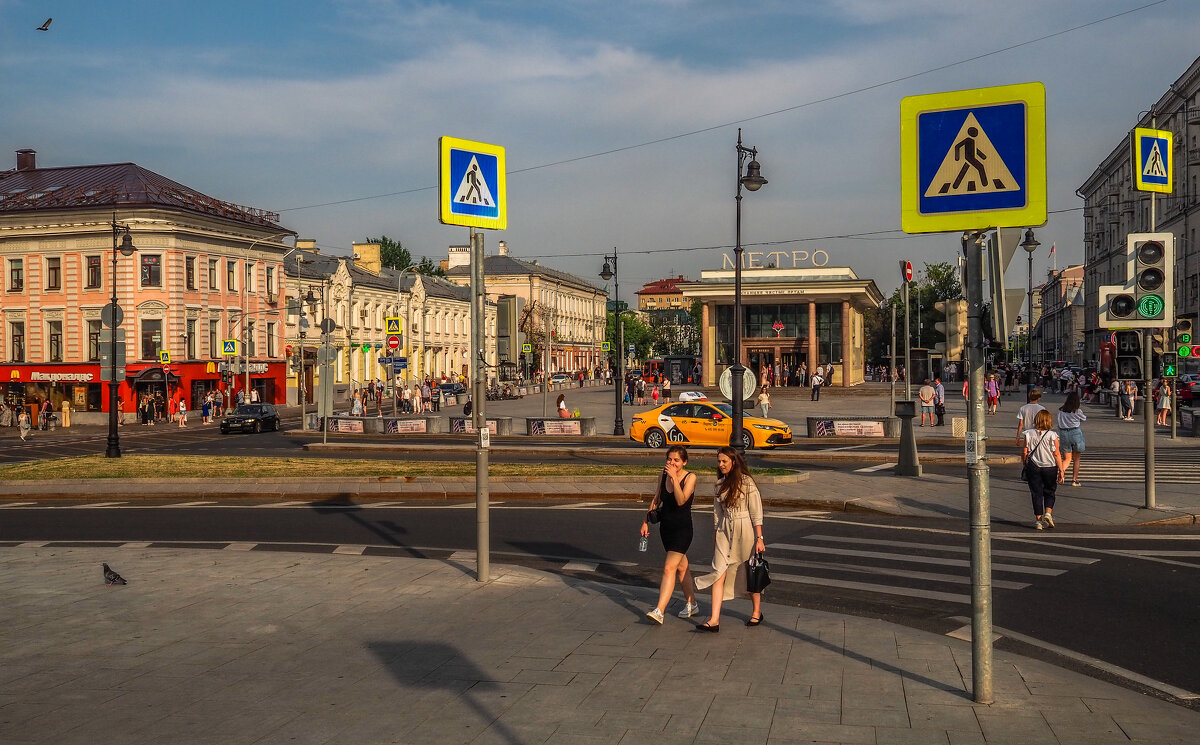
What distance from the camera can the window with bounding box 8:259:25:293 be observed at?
6269cm

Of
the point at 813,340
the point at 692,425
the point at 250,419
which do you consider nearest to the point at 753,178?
the point at 692,425

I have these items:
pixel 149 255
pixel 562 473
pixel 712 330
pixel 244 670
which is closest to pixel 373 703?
pixel 244 670

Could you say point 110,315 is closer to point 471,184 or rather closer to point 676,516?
point 471,184

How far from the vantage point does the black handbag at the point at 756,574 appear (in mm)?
9172

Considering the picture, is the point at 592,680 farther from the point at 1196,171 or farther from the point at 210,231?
the point at 1196,171

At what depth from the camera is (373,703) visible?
7145mm

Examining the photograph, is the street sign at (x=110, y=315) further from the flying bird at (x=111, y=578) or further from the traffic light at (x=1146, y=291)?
the traffic light at (x=1146, y=291)

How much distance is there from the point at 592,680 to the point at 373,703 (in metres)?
1.56

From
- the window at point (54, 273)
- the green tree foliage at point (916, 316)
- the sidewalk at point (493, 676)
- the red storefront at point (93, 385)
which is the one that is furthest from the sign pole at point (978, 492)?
the green tree foliage at point (916, 316)

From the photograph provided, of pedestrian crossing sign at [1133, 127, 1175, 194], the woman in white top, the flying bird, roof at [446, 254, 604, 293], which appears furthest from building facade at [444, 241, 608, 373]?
the flying bird

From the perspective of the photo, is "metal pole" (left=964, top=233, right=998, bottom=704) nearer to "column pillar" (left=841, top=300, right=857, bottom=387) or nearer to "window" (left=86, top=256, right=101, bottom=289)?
"window" (left=86, top=256, right=101, bottom=289)

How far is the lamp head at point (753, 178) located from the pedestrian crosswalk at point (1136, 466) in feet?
33.3

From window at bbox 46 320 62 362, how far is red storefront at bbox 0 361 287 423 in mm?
887

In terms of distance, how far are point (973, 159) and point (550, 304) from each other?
397 ft
